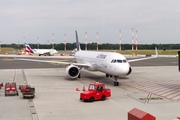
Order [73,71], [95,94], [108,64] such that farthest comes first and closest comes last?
[73,71], [108,64], [95,94]

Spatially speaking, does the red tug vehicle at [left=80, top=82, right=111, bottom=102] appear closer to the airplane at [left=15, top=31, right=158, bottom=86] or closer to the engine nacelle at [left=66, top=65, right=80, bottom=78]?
the airplane at [left=15, top=31, right=158, bottom=86]

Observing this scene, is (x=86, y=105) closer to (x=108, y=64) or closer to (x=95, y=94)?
(x=95, y=94)

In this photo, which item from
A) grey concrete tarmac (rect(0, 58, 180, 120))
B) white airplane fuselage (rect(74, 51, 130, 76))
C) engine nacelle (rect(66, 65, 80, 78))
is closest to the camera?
grey concrete tarmac (rect(0, 58, 180, 120))

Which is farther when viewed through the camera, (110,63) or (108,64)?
(108,64)

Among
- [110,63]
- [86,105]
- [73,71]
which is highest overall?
[110,63]

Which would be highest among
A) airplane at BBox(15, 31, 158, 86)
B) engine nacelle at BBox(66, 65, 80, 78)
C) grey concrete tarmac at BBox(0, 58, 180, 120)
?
airplane at BBox(15, 31, 158, 86)

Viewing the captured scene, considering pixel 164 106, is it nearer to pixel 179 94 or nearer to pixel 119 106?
pixel 119 106

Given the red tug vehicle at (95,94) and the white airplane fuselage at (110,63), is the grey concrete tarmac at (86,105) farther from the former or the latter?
the white airplane fuselage at (110,63)

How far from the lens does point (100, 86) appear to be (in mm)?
21172

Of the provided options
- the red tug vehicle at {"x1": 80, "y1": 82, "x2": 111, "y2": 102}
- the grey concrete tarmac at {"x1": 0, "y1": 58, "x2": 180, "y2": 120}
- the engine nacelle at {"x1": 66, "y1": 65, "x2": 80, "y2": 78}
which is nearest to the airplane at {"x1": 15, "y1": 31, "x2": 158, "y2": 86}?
the engine nacelle at {"x1": 66, "y1": 65, "x2": 80, "y2": 78}

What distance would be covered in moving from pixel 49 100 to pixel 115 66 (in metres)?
9.31

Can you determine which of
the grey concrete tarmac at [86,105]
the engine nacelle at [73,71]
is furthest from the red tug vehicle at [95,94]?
the engine nacelle at [73,71]

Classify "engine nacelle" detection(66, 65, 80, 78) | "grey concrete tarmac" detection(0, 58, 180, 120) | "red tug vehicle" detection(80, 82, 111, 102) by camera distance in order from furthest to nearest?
"engine nacelle" detection(66, 65, 80, 78)
"red tug vehicle" detection(80, 82, 111, 102)
"grey concrete tarmac" detection(0, 58, 180, 120)

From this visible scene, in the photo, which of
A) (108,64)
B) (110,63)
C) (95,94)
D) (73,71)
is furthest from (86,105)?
(73,71)
